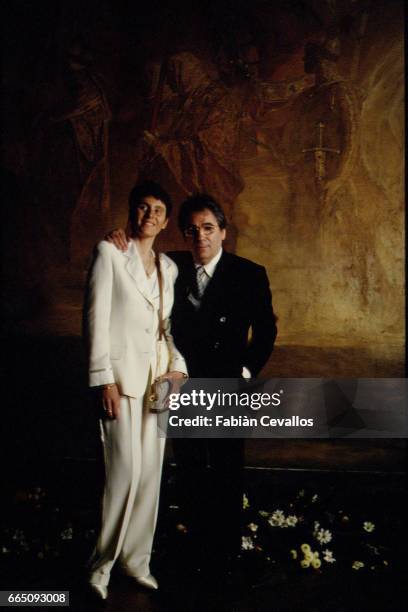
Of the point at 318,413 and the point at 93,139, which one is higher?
the point at 93,139

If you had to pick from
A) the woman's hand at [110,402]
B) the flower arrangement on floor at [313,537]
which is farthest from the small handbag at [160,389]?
the flower arrangement on floor at [313,537]

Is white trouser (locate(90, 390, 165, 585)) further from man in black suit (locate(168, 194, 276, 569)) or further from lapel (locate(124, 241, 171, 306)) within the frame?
lapel (locate(124, 241, 171, 306))

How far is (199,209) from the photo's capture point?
10.6ft

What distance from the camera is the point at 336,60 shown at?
330 centimetres

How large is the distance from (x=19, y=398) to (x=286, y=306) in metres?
1.84

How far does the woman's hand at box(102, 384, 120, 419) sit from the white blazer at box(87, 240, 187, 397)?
1.6 inches

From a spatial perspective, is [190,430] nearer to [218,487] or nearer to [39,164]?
[218,487]

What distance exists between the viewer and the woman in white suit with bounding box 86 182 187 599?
289 centimetres

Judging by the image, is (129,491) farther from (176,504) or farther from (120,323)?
(120,323)

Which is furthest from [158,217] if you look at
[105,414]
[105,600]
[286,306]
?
[105,600]

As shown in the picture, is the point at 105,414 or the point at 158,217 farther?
the point at 158,217

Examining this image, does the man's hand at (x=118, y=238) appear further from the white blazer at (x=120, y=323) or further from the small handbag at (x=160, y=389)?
the small handbag at (x=160, y=389)

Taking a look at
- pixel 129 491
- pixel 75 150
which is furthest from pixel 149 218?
pixel 129 491

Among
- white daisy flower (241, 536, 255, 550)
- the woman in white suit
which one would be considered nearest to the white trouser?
the woman in white suit
